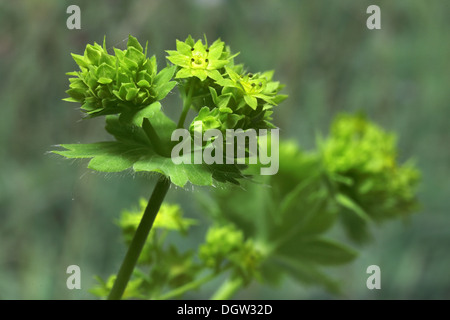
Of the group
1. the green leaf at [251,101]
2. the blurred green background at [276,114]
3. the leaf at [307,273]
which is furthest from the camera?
the blurred green background at [276,114]

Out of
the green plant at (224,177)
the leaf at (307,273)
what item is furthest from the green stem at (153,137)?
the leaf at (307,273)

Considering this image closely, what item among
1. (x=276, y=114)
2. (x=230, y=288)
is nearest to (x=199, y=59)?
(x=230, y=288)

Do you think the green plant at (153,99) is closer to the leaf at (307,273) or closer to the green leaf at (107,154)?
the green leaf at (107,154)

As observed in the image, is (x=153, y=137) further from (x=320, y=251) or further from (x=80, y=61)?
(x=320, y=251)

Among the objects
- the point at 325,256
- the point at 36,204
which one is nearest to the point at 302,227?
the point at 325,256

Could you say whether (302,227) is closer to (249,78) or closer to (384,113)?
(249,78)
